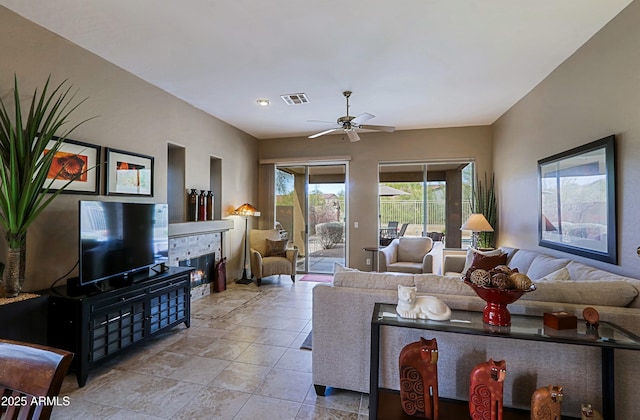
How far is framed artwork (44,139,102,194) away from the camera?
272 centimetres

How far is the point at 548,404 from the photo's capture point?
5.02ft

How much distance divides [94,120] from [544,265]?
15.9 feet

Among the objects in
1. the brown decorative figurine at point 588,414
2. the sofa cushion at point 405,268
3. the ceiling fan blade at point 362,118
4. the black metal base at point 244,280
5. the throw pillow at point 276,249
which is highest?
the ceiling fan blade at point 362,118

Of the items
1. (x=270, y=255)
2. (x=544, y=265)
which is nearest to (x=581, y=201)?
(x=544, y=265)

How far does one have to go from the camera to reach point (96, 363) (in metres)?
2.46

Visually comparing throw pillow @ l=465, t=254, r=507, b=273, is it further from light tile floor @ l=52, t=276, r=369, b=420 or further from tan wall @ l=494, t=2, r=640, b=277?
light tile floor @ l=52, t=276, r=369, b=420

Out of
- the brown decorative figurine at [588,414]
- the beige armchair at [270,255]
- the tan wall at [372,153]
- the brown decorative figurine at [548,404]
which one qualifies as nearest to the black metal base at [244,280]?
the beige armchair at [270,255]

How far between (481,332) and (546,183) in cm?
287

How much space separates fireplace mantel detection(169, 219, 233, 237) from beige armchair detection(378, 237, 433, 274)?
106 inches

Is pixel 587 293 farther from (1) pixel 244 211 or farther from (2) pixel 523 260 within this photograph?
(1) pixel 244 211

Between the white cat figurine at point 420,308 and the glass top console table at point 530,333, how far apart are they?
4cm

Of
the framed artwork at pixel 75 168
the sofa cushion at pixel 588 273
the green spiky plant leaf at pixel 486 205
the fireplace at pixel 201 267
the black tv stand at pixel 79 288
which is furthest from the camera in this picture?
the green spiky plant leaf at pixel 486 205

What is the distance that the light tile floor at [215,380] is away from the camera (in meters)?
2.05

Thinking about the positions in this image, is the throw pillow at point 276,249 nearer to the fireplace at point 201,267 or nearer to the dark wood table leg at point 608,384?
the fireplace at point 201,267
